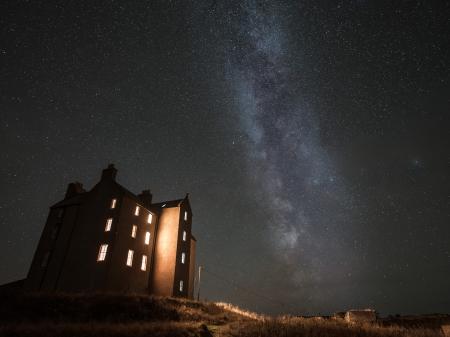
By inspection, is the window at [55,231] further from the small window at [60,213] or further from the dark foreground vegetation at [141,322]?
the dark foreground vegetation at [141,322]

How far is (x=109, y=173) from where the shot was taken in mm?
36812

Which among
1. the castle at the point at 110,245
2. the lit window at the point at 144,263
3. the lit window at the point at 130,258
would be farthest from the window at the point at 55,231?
the lit window at the point at 144,263

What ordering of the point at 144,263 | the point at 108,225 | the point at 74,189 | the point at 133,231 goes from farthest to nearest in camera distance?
the point at 74,189 → the point at 144,263 → the point at 133,231 → the point at 108,225

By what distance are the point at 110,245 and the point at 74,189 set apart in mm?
13300

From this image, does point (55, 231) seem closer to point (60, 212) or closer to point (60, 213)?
point (60, 213)

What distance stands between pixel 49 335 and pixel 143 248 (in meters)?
23.1

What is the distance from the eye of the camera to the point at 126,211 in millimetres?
34188

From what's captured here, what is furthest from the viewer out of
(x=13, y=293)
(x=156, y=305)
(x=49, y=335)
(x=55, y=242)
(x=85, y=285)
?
(x=55, y=242)

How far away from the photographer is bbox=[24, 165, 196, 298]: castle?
31141mm

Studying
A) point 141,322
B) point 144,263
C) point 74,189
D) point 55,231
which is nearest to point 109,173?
point 74,189

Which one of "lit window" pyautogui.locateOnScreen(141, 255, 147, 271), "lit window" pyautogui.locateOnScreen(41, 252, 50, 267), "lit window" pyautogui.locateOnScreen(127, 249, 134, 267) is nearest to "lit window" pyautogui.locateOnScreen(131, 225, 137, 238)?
"lit window" pyautogui.locateOnScreen(127, 249, 134, 267)

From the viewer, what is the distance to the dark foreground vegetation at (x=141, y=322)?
1408 centimetres

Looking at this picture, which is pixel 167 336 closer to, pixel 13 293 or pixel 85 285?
pixel 13 293

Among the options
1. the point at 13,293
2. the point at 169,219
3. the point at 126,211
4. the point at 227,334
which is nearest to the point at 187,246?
the point at 169,219
